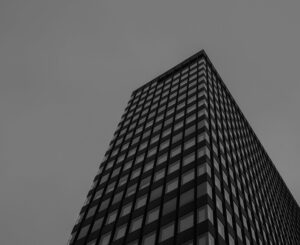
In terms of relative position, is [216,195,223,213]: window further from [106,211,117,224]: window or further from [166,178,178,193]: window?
[106,211,117,224]: window

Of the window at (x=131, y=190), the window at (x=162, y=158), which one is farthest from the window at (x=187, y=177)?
the window at (x=131, y=190)

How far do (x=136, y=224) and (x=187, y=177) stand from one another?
7.77 m

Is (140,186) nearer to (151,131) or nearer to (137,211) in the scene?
(137,211)

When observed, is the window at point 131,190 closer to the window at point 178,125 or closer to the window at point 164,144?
the window at point 164,144

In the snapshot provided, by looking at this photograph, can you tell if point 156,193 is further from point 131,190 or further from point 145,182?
point 131,190

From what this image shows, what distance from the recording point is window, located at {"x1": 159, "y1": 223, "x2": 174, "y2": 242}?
40.1 meters

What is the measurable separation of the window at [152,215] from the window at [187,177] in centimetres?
460

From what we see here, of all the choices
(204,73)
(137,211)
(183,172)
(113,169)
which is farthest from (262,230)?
(204,73)

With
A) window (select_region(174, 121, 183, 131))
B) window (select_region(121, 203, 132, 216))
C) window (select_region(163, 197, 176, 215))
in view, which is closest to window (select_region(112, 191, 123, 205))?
window (select_region(121, 203, 132, 216))

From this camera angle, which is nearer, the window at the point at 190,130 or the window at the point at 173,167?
the window at the point at 173,167

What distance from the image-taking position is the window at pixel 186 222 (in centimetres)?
3980

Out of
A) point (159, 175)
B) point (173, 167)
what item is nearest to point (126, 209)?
point (159, 175)

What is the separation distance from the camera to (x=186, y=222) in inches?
1594

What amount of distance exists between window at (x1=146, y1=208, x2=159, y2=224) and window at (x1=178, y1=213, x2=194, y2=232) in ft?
12.0
